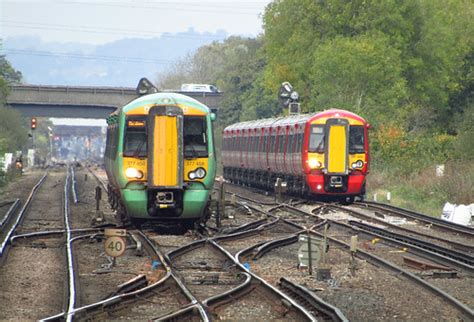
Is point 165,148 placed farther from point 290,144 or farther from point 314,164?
point 290,144

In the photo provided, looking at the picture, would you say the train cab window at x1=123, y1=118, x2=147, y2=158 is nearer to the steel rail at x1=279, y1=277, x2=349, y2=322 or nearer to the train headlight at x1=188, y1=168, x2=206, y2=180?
the train headlight at x1=188, y1=168, x2=206, y2=180

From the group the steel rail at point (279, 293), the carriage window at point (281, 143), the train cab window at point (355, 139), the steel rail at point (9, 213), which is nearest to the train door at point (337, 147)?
the train cab window at point (355, 139)

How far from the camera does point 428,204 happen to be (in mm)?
31797

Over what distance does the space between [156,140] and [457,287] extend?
7.84 m

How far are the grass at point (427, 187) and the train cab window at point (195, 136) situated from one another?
11.0 metres

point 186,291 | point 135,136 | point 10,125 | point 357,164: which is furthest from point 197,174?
point 10,125

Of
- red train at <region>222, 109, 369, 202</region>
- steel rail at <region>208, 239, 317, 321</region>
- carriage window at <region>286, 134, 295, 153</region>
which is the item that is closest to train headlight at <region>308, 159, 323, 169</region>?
red train at <region>222, 109, 369, 202</region>

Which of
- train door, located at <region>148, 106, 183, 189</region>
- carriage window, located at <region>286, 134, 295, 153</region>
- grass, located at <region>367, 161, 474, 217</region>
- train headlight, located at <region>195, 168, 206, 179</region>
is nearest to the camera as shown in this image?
train door, located at <region>148, 106, 183, 189</region>

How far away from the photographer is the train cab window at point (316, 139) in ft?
101

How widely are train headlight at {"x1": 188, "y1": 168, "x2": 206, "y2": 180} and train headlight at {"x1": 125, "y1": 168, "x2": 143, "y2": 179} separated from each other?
1.03m

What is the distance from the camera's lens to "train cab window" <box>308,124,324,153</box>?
30.8 meters

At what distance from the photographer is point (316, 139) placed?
30938mm

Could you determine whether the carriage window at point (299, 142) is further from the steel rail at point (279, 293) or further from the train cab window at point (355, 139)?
the steel rail at point (279, 293)

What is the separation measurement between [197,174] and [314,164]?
10997 mm
